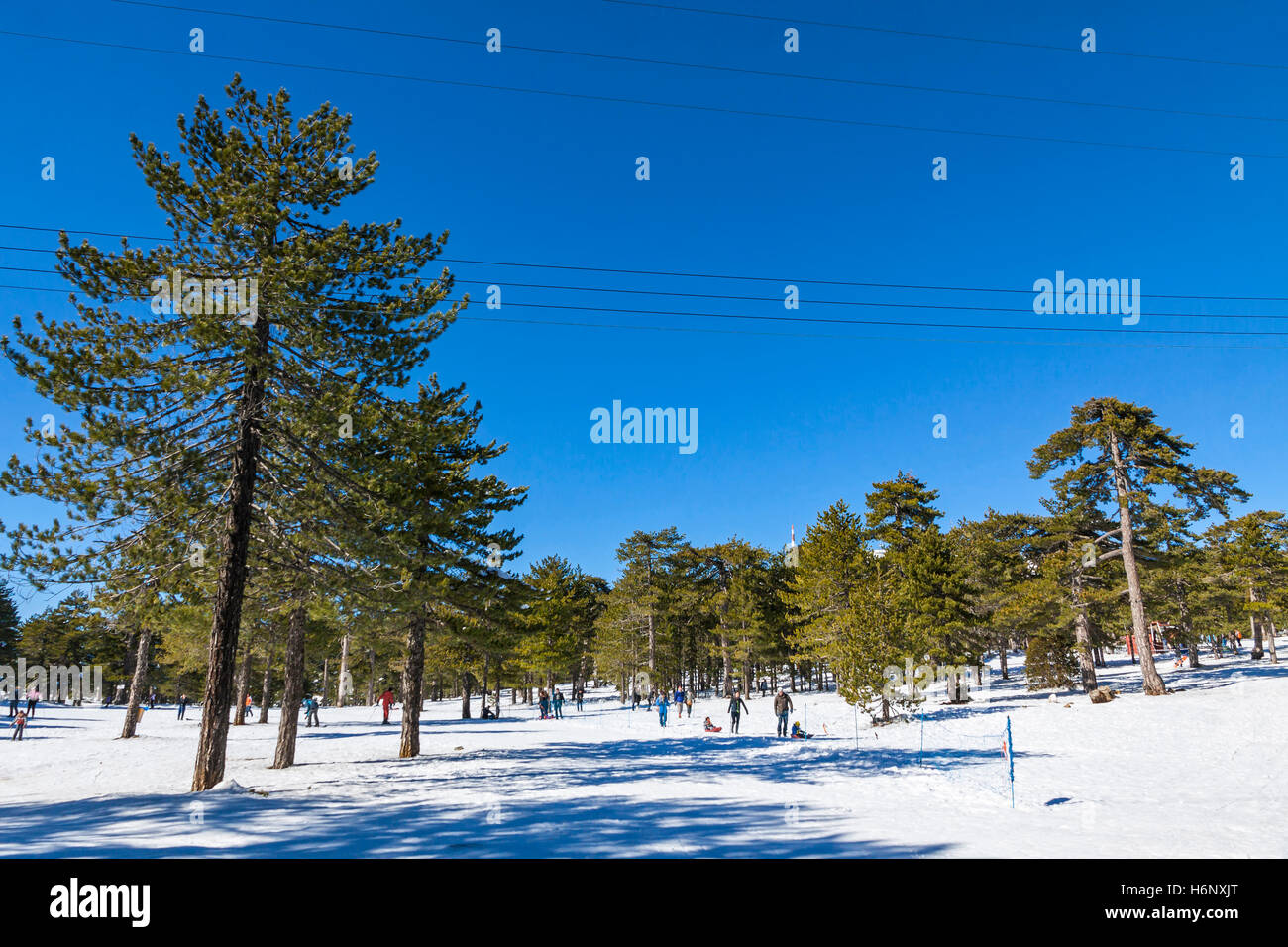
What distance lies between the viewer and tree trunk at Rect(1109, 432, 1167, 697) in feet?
102

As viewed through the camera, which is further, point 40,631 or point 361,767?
point 40,631

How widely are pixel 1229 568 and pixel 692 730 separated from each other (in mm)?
32929

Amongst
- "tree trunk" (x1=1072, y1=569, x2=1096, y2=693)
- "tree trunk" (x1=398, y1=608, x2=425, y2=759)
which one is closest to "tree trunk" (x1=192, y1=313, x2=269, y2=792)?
"tree trunk" (x1=398, y1=608, x2=425, y2=759)

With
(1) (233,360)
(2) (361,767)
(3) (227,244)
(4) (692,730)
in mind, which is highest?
(3) (227,244)

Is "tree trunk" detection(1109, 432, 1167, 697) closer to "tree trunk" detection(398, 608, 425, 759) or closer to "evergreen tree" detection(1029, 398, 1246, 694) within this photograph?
"evergreen tree" detection(1029, 398, 1246, 694)

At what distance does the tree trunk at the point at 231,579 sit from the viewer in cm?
1313

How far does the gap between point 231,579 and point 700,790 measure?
10485 mm

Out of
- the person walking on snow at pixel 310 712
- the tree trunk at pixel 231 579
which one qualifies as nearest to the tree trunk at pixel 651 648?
the person walking on snow at pixel 310 712

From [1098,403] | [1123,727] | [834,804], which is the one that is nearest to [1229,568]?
[1098,403]

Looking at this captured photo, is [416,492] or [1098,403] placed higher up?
[1098,403]

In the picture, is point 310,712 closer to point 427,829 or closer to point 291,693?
point 291,693
